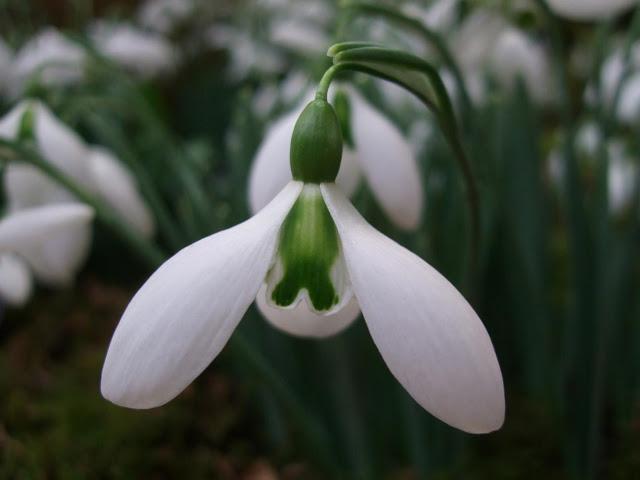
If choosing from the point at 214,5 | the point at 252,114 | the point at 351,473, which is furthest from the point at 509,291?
the point at 214,5

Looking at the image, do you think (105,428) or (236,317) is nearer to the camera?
(236,317)

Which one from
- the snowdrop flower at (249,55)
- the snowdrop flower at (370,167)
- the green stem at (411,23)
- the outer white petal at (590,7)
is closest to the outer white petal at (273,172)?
the snowdrop flower at (370,167)

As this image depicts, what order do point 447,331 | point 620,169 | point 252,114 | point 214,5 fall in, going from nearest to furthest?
point 447,331
point 252,114
point 620,169
point 214,5

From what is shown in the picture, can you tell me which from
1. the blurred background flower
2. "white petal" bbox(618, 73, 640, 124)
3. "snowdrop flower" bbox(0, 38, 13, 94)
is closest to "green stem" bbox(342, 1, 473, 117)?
the blurred background flower

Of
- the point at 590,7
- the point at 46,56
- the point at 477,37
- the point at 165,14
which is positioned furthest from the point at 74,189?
the point at 165,14

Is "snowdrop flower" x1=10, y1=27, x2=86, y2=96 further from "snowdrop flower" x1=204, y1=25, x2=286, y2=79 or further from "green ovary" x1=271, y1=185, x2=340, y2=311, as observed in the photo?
"green ovary" x1=271, y1=185, x2=340, y2=311

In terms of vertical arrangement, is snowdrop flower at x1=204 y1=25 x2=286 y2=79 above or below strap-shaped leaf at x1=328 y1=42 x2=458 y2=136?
below

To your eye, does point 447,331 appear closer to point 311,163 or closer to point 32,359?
point 311,163

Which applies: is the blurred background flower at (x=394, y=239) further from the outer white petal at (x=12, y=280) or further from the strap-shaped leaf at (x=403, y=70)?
the strap-shaped leaf at (x=403, y=70)

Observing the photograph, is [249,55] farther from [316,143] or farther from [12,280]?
[316,143]
